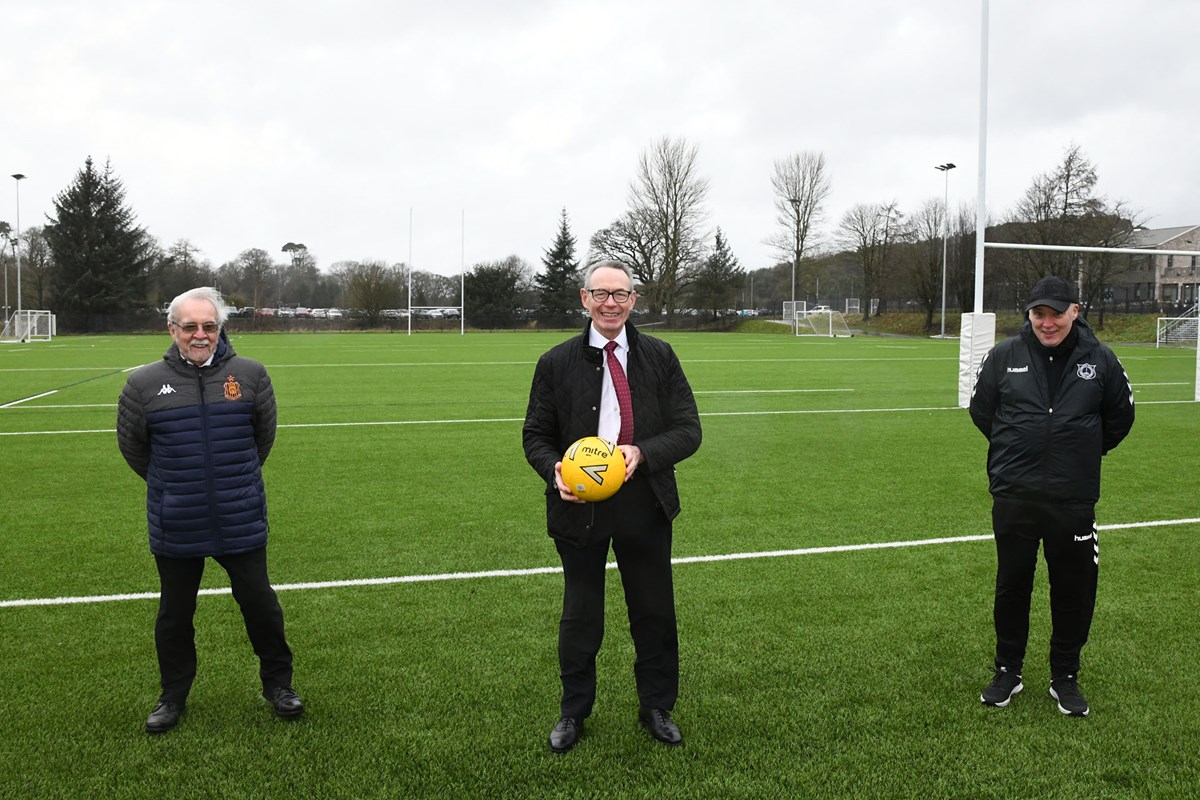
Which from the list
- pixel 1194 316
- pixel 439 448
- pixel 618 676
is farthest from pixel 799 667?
pixel 1194 316

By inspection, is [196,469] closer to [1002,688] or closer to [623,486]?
[623,486]

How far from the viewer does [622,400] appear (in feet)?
11.7

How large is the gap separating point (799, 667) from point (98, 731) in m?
3.08

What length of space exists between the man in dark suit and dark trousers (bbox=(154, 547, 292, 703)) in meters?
1.26

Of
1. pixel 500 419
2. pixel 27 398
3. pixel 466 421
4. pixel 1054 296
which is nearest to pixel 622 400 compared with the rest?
pixel 1054 296

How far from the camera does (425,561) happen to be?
619cm

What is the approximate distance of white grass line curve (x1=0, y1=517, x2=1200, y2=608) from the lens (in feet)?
17.5

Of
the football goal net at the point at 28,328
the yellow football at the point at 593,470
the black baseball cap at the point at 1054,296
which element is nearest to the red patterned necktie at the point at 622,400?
the yellow football at the point at 593,470

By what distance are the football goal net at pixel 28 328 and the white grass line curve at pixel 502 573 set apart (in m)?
46.3

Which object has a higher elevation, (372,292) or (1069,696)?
(372,292)

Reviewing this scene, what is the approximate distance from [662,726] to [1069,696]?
1785 millimetres

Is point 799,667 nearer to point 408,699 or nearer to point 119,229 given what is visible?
point 408,699

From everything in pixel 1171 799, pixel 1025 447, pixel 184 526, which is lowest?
pixel 1171 799

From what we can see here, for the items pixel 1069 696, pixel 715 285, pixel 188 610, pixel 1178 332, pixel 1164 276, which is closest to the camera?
pixel 188 610
